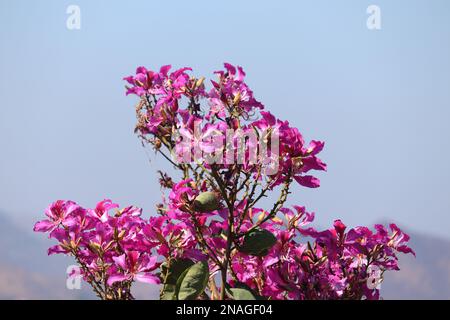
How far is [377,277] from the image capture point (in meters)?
3.38

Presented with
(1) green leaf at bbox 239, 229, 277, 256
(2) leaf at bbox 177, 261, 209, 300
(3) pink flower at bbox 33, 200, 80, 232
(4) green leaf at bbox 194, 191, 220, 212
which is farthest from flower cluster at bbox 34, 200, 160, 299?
(1) green leaf at bbox 239, 229, 277, 256

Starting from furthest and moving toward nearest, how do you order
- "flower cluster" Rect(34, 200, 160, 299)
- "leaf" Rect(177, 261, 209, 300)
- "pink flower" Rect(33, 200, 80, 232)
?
"pink flower" Rect(33, 200, 80, 232), "flower cluster" Rect(34, 200, 160, 299), "leaf" Rect(177, 261, 209, 300)

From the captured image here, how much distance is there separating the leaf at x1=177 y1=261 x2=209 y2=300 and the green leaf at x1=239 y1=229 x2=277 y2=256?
0.21 meters

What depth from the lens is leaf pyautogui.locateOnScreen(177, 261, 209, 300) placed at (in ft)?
9.97

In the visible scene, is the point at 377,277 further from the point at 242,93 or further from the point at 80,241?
the point at 80,241

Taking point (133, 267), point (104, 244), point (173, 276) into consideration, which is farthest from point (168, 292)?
point (104, 244)

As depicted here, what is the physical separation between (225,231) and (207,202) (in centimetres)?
35

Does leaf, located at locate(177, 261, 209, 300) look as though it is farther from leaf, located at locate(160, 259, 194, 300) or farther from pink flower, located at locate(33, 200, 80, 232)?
pink flower, located at locate(33, 200, 80, 232)

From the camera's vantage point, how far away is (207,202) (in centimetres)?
310

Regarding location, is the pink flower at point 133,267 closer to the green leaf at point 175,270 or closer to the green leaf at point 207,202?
the green leaf at point 175,270

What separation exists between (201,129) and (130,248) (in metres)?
0.66

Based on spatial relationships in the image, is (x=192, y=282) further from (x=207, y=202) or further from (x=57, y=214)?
(x=57, y=214)

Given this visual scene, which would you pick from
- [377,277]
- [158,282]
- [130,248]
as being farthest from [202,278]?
[377,277]

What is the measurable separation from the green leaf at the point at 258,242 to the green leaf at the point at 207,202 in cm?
21
